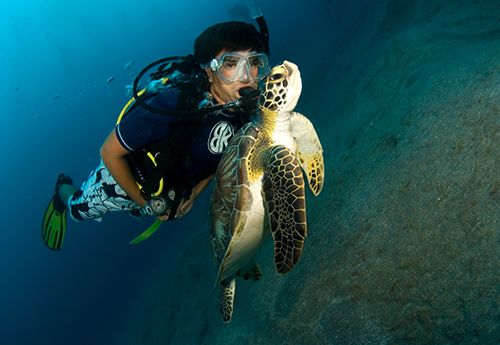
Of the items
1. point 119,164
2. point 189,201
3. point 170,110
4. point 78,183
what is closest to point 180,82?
point 170,110

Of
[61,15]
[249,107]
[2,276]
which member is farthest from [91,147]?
[61,15]

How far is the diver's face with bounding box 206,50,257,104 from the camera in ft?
7.42

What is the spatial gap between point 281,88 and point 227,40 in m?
0.64

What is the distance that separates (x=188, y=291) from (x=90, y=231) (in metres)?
11.2

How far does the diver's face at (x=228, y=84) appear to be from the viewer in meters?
2.26

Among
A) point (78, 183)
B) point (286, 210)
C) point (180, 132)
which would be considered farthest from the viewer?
point (78, 183)

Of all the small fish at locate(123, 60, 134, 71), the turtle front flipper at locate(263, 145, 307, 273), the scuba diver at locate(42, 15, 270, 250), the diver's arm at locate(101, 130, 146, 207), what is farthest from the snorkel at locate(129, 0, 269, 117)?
the small fish at locate(123, 60, 134, 71)

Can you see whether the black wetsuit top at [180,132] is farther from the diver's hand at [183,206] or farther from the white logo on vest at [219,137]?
the diver's hand at [183,206]

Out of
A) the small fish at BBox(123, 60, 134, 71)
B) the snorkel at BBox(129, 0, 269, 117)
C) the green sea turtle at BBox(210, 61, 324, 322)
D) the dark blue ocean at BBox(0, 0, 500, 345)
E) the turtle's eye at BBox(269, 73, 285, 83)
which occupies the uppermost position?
the snorkel at BBox(129, 0, 269, 117)

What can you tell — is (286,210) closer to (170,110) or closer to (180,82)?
(170,110)

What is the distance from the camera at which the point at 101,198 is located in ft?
10.4

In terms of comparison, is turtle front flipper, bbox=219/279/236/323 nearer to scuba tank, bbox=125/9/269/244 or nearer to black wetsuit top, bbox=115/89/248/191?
scuba tank, bbox=125/9/269/244

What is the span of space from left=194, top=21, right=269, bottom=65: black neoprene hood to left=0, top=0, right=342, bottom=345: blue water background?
7879mm

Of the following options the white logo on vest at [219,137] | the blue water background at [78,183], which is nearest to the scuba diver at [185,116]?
the white logo on vest at [219,137]
